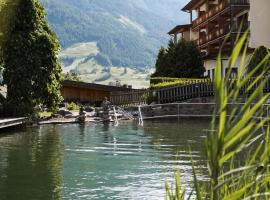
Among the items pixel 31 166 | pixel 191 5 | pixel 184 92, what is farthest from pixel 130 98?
pixel 31 166

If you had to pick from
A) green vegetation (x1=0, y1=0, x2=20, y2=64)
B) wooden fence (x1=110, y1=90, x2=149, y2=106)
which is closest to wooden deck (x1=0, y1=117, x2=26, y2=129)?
green vegetation (x1=0, y1=0, x2=20, y2=64)

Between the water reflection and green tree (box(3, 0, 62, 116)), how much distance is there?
6.71 m

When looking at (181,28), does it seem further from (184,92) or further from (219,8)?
(184,92)

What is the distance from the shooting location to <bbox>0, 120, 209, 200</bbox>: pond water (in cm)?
1126

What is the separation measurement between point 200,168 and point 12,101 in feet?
63.9

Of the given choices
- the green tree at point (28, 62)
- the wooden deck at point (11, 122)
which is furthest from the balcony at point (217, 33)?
the wooden deck at point (11, 122)

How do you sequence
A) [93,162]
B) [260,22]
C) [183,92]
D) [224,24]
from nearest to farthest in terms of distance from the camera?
[93,162], [183,92], [260,22], [224,24]

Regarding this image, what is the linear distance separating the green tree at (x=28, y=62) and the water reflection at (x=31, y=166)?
6706 mm

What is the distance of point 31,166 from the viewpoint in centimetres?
1497

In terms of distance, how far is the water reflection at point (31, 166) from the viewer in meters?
11.2

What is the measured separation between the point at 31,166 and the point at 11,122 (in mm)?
12284

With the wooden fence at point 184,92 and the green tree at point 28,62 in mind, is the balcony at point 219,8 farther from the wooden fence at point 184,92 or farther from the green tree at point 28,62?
the green tree at point 28,62

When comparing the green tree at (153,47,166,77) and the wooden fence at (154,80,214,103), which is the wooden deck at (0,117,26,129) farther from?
the green tree at (153,47,166,77)

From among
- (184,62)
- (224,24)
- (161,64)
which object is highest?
(224,24)
